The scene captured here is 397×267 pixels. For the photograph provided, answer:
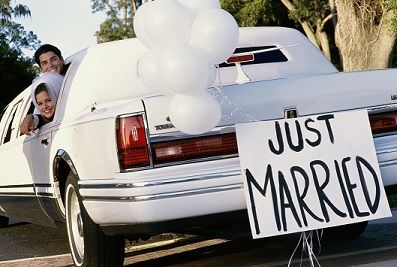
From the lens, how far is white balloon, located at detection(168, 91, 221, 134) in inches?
156

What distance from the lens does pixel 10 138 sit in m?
7.20

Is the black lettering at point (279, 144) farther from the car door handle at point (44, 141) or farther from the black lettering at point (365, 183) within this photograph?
the car door handle at point (44, 141)

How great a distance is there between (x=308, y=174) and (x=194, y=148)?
0.65 meters

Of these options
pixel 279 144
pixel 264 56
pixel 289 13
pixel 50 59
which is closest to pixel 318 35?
pixel 289 13

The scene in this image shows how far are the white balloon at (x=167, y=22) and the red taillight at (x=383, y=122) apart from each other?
1230 millimetres

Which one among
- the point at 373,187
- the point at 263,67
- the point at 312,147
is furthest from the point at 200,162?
the point at 263,67

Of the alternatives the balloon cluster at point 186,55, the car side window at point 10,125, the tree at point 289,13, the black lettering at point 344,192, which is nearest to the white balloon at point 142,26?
the balloon cluster at point 186,55

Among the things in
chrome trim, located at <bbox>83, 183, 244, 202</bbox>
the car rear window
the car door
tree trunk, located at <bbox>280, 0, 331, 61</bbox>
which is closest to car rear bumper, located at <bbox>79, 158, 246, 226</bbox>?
chrome trim, located at <bbox>83, 183, 244, 202</bbox>

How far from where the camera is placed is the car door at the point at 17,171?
6203 mm

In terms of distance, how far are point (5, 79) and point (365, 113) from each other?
41.2 metres

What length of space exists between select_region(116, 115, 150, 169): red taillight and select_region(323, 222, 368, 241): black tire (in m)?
2.26

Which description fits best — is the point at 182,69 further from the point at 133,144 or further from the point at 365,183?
the point at 365,183

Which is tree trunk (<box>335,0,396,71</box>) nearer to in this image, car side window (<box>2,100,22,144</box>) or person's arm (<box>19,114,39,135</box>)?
car side window (<box>2,100,22,144</box>)

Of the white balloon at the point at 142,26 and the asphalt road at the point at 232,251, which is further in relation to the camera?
the asphalt road at the point at 232,251
